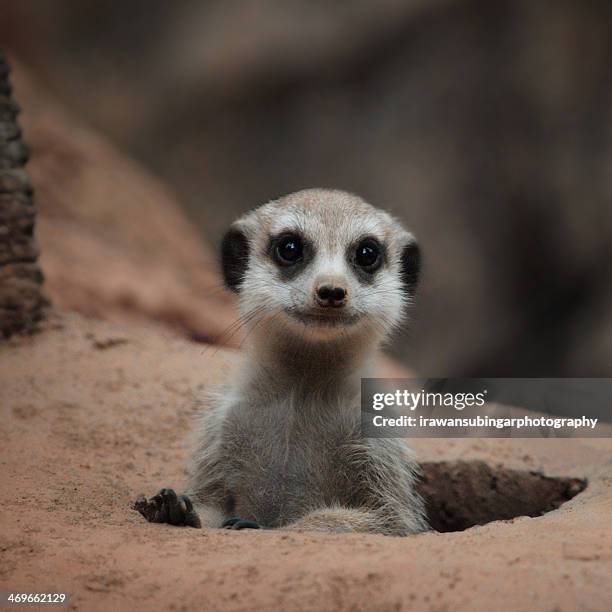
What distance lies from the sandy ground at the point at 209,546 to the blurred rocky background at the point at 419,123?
4503 millimetres

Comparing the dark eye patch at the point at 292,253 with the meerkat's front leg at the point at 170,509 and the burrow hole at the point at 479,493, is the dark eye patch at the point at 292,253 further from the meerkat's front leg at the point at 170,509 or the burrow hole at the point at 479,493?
the burrow hole at the point at 479,493

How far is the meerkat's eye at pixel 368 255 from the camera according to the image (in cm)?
345

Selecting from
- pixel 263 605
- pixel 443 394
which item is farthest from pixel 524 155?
pixel 263 605

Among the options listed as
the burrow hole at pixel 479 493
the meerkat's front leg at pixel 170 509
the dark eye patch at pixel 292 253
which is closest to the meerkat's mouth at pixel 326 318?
the dark eye patch at pixel 292 253

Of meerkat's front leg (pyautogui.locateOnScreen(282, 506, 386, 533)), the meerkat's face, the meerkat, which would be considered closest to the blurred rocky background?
the meerkat's face

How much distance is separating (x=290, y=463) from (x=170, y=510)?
23.4 inches

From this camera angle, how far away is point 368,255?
3.47 m

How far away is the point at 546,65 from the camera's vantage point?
8703 millimetres

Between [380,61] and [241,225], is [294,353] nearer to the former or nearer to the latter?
[241,225]

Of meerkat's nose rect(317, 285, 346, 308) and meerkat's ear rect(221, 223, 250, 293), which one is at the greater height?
meerkat's ear rect(221, 223, 250, 293)

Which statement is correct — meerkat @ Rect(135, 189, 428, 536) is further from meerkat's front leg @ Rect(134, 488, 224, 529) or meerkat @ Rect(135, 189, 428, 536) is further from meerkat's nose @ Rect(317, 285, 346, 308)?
meerkat's front leg @ Rect(134, 488, 224, 529)

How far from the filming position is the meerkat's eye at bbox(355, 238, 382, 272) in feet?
11.3

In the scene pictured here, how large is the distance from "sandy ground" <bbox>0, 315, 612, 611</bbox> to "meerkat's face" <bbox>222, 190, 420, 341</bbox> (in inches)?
32.1

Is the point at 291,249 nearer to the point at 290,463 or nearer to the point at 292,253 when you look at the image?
the point at 292,253
